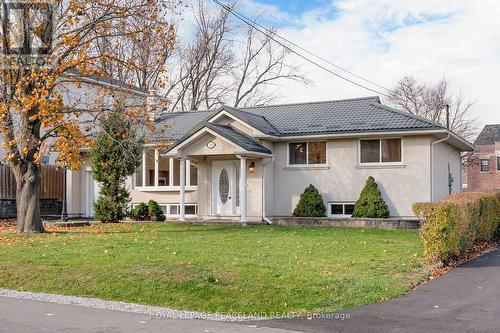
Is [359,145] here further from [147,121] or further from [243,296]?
[243,296]

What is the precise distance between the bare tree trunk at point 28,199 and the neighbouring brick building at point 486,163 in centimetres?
4838

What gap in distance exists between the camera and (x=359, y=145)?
22.4 metres

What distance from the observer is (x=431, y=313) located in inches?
326

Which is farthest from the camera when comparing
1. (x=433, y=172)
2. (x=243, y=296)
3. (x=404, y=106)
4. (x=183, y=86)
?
(x=404, y=106)

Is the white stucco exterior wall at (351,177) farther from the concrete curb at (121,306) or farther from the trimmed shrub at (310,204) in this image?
the concrete curb at (121,306)

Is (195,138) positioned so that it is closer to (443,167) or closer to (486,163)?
(443,167)

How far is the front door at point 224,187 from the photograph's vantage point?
2347 cm

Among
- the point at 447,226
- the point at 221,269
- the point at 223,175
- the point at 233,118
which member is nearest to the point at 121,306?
the point at 221,269

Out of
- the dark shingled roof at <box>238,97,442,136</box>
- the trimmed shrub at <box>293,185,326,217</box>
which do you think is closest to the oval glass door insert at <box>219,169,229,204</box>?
the dark shingled roof at <box>238,97,442,136</box>

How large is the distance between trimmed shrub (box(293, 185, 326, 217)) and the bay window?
496 centimetres

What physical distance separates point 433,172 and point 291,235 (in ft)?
23.7

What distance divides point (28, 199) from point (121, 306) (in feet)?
34.0

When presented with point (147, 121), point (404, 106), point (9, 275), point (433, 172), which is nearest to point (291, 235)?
point (147, 121)

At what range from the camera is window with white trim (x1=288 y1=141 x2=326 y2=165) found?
23094 mm
